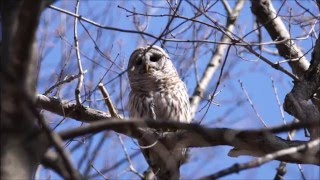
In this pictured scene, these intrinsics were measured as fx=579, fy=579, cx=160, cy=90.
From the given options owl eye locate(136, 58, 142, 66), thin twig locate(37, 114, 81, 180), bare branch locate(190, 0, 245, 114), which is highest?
thin twig locate(37, 114, 81, 180)

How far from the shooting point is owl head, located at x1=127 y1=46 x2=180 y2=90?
657cm

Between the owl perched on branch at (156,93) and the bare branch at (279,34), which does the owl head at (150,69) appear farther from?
the bare branch at (279,34)

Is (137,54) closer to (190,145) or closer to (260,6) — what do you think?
(260,6)

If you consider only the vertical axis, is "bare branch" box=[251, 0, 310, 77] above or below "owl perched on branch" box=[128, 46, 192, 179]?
above

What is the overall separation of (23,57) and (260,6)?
12.5ft

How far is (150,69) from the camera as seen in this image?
687cm

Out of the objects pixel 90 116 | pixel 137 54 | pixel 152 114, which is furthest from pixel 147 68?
pixel 90 116

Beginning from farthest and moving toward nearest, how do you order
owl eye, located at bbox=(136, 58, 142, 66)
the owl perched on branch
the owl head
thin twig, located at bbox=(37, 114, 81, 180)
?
1. owl eye, located at bbox=(136, 58, 142, 66)
2. the owl head
3. the owl perched on branch
4. thin twig, located at bbox=(37, 114, 81, 180)

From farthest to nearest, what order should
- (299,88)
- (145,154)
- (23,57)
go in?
(145,154) < (299,88) < (23,57)

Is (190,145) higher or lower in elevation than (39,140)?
lower

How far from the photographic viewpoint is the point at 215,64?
9.89 meters

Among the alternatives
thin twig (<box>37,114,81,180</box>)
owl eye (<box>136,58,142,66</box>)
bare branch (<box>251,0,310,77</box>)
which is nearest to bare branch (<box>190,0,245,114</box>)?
owl eye (<box>136,58,142,66</box>)

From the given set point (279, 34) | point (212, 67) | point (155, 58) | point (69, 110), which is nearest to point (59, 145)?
point (69, 110)

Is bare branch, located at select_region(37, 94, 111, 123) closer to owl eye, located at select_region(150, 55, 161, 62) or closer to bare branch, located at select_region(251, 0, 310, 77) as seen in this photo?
bare branch, located at select_region(251, 0, 310, 77)
